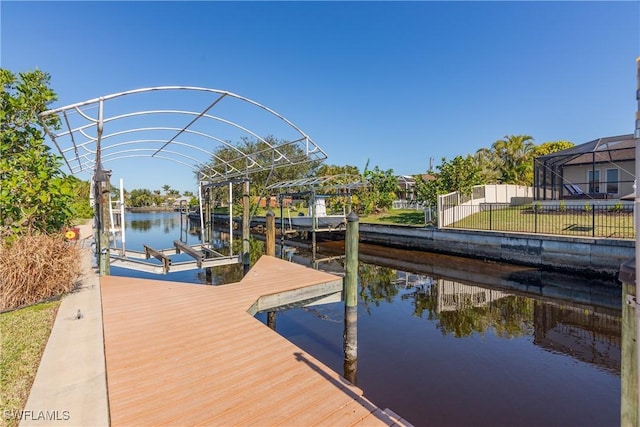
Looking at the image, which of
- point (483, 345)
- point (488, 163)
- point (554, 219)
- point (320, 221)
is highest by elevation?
point (488, 163)

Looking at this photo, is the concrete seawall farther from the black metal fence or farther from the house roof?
the house roof

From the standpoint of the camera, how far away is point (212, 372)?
11.5 feet

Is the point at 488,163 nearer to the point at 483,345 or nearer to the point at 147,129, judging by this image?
the point at 483,345

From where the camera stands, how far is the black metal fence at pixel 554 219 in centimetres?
1245

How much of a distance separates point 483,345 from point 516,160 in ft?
95.3

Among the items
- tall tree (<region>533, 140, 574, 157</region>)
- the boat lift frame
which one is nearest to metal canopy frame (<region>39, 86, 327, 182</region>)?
the boat lift frame

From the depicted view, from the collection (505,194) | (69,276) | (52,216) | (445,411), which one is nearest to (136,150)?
(52,216)

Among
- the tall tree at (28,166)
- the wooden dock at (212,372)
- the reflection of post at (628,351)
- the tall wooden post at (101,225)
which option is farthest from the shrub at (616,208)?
the tall tree at (28,166)

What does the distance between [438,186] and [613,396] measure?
16.6 metres

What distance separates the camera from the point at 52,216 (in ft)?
23.5

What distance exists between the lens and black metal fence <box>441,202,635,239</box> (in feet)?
40.9

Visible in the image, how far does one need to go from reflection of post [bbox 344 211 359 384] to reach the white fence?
493 inches

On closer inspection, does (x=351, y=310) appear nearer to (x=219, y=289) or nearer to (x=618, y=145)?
(x=219, y=289)

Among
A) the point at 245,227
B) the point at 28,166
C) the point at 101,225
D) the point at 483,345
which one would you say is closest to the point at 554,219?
the point at 483,345
